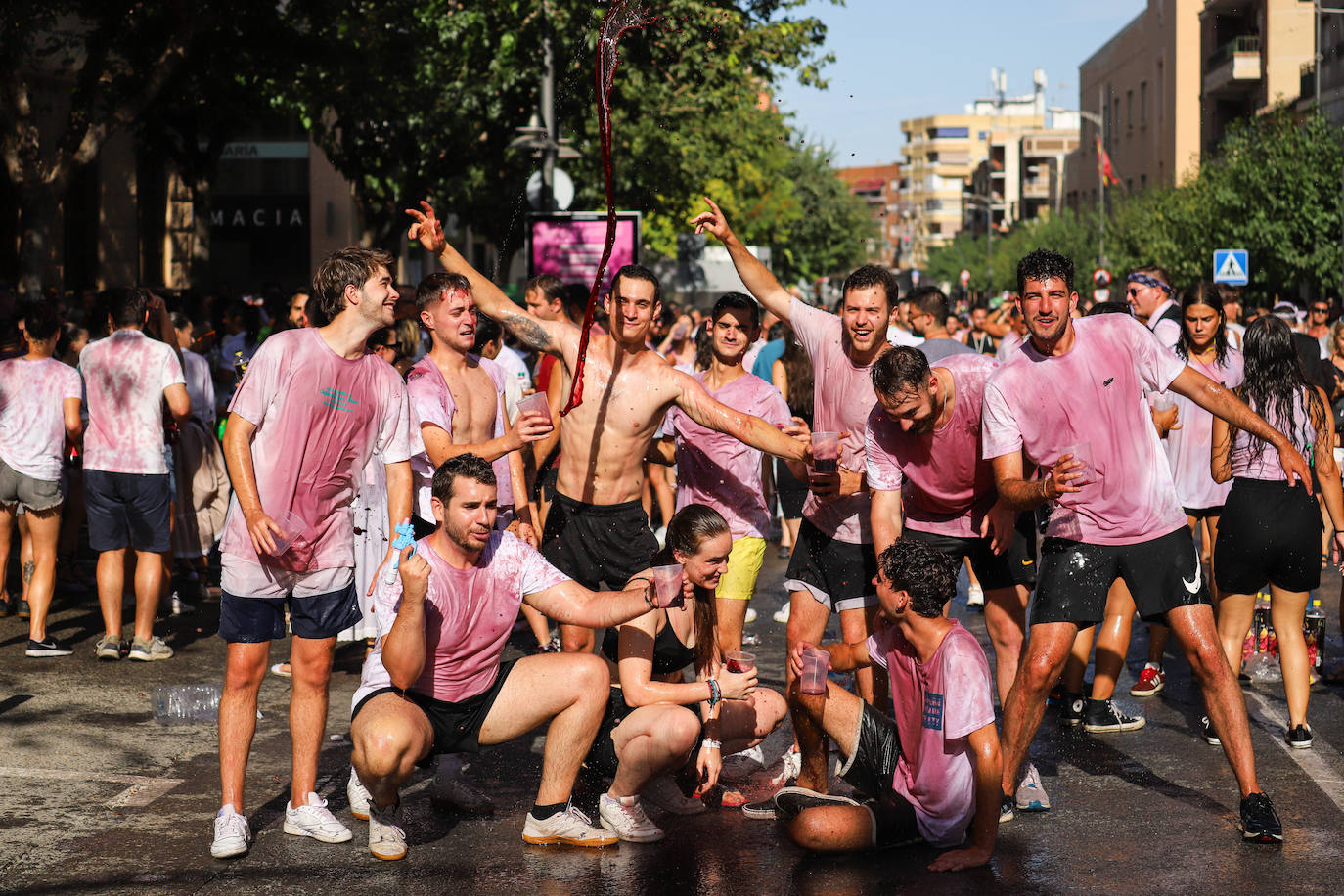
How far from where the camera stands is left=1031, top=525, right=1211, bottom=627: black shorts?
→ 5.73 metres

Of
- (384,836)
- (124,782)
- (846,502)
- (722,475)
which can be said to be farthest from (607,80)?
(124,782)

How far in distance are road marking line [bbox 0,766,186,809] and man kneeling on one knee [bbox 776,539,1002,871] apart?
8.38 ft

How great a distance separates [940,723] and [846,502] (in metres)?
1.40

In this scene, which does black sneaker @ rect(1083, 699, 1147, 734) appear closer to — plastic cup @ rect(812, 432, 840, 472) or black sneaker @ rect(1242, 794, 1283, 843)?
black sneaker @ rect(1242, 794, 1283, 843)

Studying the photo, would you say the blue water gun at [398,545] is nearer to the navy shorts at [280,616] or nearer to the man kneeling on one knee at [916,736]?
the navy shorts at [280,616]

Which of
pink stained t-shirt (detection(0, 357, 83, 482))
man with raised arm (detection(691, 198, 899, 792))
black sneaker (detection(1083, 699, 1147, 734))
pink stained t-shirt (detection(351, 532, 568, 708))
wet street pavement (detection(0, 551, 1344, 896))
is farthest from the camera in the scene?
pink stained t-shirt (detection(0, 357, 83, 482))

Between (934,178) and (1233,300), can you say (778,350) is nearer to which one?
(1233,300)

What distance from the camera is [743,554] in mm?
6824

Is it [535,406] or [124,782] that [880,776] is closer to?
[535,406]

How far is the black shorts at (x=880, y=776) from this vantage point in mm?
5371

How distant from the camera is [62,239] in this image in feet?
76.6

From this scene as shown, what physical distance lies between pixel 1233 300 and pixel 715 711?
9.58 meters

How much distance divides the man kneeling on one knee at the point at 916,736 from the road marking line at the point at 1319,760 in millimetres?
1636

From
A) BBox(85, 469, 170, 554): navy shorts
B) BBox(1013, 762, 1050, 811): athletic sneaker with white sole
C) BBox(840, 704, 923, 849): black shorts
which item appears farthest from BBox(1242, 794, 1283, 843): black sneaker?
BBox(85, 469, 170, 554): navy shorts
